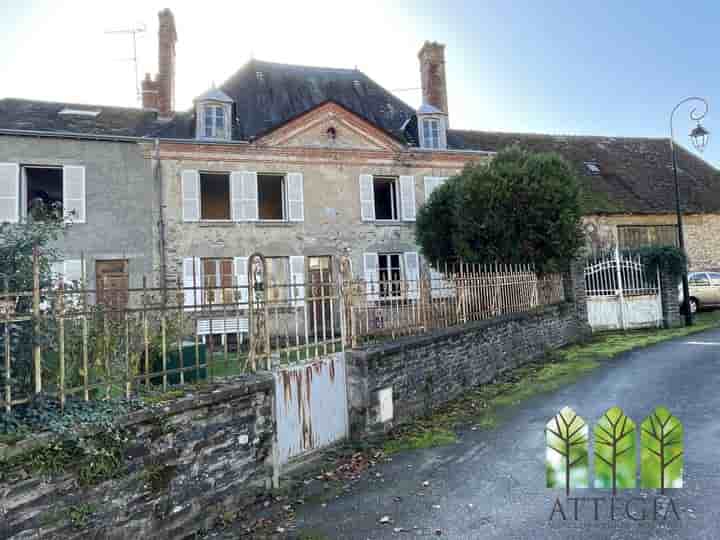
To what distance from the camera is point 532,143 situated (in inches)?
904

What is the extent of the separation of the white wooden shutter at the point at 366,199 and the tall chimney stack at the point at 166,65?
7.06m

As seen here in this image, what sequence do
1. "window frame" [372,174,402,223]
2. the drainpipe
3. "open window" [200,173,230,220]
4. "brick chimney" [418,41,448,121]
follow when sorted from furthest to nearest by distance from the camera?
"brick chimney" [418,41,448,121], "window frame" [372,174,402,223], "open window" [200,173,230,220], the drainpipe

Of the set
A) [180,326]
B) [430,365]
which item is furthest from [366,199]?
[180,326]

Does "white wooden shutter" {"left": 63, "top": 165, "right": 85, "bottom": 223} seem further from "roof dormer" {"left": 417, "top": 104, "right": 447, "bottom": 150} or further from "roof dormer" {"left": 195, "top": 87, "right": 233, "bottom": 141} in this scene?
"roof dormer" {"left": 417, "top": 104, "right": 447, "bottom": 150}

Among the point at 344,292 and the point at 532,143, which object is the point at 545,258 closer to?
the point at 344,292

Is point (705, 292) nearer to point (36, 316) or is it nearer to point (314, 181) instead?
point (314, 181)

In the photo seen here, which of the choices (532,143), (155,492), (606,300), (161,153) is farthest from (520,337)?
(532,143)

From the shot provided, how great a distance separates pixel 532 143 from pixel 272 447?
865 inches

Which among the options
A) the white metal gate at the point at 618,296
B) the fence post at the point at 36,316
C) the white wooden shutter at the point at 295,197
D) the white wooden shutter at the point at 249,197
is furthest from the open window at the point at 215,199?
the fence post at the point at 36,316

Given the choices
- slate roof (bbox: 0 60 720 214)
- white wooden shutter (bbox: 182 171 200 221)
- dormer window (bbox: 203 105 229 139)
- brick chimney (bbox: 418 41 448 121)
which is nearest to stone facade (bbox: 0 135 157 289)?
slate roof (bbox: 0 60 720 214)

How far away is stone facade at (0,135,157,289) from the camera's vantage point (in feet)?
45.3

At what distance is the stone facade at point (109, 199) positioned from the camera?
13.8m

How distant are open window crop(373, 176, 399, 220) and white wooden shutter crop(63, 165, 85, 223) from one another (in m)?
9.24

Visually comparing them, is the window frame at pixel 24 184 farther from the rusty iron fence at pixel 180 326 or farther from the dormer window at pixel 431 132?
the dormer window at pixel 431 132
